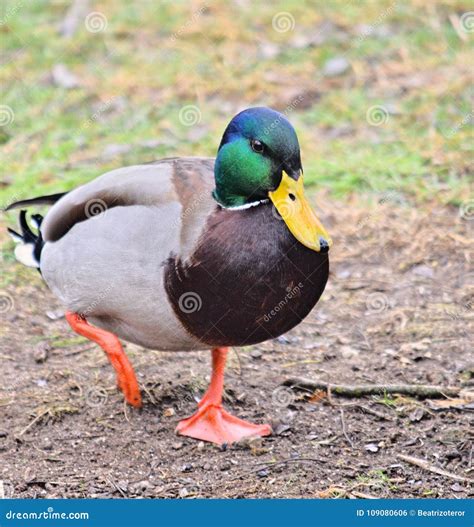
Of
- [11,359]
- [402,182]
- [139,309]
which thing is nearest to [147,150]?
[402,182]

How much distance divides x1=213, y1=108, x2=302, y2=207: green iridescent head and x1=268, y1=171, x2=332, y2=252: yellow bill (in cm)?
3

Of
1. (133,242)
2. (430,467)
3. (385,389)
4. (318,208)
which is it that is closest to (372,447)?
(430,467)

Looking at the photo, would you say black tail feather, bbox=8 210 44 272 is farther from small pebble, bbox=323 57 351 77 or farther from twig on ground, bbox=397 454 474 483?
small pebble, bbox=323 57 351 77

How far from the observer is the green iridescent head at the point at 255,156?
11.5ft

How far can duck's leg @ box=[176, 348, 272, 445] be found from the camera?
156 inches

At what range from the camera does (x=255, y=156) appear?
3.53 m

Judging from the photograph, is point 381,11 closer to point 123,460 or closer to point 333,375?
point 333,375

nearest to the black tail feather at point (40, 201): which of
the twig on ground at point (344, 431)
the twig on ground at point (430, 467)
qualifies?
the twig on ground at point (344, 431)

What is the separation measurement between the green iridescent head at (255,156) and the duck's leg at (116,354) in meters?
0.78

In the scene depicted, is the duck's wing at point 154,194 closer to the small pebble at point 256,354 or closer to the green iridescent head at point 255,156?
the green iridescent head at point 255,156

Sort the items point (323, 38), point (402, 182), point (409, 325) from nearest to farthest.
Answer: point (409, 325) < point (402, 182) < point (323, 38)

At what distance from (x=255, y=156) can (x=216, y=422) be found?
3.57 ft

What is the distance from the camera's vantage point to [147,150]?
651 centimetres

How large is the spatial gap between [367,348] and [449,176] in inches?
69.5
